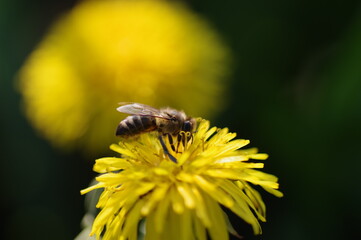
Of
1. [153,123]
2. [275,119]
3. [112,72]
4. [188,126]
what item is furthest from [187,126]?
[275,119]

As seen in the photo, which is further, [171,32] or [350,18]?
[350,18]

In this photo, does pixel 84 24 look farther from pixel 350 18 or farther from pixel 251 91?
pixel 350 18

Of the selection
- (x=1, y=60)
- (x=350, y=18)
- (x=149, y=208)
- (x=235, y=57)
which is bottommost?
(x=149, y=208)

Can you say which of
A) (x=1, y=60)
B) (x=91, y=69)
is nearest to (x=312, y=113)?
(x=91, y=69)

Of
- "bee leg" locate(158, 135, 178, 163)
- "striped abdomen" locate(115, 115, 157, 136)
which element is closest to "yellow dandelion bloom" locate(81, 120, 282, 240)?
"bee leg" locate(158, 135, 178, 163)

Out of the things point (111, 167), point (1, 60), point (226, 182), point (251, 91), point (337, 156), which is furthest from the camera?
point (1, 60)

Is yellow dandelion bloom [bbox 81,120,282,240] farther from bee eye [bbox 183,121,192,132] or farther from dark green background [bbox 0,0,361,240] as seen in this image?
dark green background [bbox 0,0,361,240]

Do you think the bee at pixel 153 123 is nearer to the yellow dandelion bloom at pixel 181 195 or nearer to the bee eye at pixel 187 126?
the bee eye at pixel 187 126

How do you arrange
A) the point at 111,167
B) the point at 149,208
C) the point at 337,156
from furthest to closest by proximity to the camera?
the point at 337,156 → the point at 111,167 → the point at 149,208

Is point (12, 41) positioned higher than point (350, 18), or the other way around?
point (350, 18)
